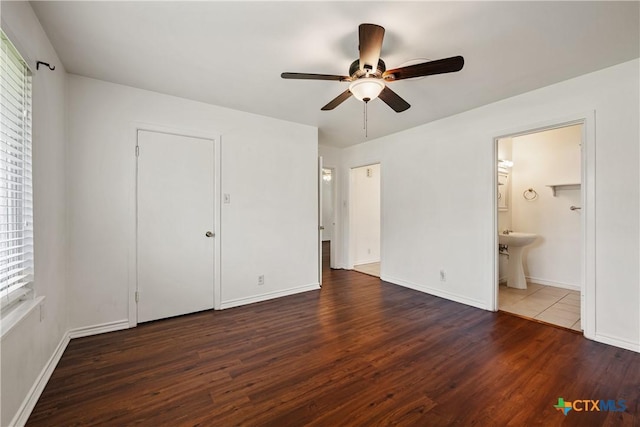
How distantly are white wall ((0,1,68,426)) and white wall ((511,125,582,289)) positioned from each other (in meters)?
5.39

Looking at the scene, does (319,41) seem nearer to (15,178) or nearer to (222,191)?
(222,191)

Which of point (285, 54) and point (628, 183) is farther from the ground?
point (285, 54)

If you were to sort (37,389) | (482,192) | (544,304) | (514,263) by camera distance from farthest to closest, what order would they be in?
(514,263) → (544,304) → (482,192) → (37,389)

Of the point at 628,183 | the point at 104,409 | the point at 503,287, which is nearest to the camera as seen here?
the point at 104,409

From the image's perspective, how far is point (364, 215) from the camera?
228 inches

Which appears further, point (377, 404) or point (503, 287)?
point (503, 287)

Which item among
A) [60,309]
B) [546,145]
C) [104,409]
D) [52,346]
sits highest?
[546,145]

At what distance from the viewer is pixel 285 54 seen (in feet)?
7.13

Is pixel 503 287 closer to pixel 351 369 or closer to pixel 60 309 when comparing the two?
pixel 351 369

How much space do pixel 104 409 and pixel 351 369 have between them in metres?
1.62

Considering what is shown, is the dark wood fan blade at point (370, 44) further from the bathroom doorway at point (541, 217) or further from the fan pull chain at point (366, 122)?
the bathroom doorway at point (541, 217)

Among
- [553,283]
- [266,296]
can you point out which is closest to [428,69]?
[266,296]

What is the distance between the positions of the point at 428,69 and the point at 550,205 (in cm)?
386

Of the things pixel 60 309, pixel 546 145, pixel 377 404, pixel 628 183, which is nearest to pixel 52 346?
pixel 60 309
